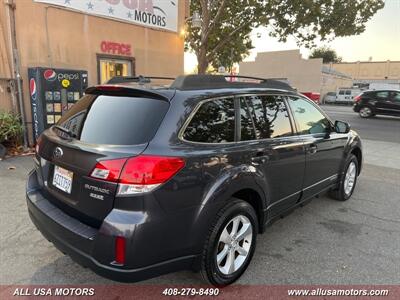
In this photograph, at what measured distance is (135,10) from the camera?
8844 millimetres

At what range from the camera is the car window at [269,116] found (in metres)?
3.05

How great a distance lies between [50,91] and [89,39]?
1.86m

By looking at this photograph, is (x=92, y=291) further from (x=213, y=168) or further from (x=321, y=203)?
(x=321, y=203)

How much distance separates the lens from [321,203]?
472 cm

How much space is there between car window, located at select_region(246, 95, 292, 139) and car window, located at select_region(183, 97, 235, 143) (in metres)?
0.32

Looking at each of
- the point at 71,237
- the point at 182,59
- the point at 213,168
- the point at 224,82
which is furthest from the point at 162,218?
the point at 182,59

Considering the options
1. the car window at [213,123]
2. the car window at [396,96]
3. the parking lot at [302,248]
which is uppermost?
the car window at [213,123]

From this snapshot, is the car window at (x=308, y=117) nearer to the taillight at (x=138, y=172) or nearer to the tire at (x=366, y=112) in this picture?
the taillight at (x=138, y=172)

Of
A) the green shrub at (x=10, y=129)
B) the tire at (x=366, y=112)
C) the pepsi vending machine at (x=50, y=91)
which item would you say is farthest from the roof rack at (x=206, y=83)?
the tire at (x=366, y=112)

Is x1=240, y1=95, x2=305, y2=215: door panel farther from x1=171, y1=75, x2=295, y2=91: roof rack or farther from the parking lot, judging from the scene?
the parking lot

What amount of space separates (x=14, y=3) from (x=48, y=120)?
2.50m

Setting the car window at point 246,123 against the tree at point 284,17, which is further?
the tree at point 284,17

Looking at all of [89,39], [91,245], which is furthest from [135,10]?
[91,245]

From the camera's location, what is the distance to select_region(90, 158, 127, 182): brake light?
213 centimetres
